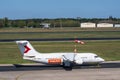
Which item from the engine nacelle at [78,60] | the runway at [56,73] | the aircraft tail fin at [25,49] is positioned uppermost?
the aircraft tail fin at [25,49]

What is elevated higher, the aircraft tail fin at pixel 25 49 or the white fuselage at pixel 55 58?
the aircraft tail fin at pixel 25 49

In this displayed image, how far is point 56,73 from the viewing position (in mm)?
43125

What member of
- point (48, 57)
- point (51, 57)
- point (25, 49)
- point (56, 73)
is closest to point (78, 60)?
point (51, 57)

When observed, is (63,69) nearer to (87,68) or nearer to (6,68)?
(87,68)

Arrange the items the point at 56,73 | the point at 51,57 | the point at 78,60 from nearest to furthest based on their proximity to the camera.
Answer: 1. the point at 56,73
2. the point at 78,60
3. the point at 51,57

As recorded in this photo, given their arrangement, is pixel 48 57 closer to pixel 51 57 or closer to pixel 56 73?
pixel 51 57

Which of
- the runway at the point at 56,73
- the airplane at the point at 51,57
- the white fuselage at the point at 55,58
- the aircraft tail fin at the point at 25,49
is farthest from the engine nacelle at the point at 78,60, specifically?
the aircraft tail fin at the point at 25,49

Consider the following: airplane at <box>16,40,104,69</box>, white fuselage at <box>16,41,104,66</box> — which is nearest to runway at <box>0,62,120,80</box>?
airplane at <box>16,40,104,69</box>

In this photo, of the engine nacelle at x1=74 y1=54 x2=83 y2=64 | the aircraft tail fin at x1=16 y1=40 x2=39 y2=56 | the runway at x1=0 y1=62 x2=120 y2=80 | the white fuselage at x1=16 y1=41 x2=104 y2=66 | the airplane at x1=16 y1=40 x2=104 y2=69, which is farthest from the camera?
the aircraft tail fin at x1=16 y1=40 x2=39 y2=56

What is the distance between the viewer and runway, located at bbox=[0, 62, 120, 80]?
40125 mm

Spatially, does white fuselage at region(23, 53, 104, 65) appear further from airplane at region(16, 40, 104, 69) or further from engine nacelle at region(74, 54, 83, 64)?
engine nacelle at region(74, 54, 83, 64)

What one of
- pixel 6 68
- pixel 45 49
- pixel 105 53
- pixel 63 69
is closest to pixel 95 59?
pixel 63 69

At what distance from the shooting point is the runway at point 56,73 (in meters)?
40.1

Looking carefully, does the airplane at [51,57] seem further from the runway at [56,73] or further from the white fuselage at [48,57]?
the runway at [56,73]
